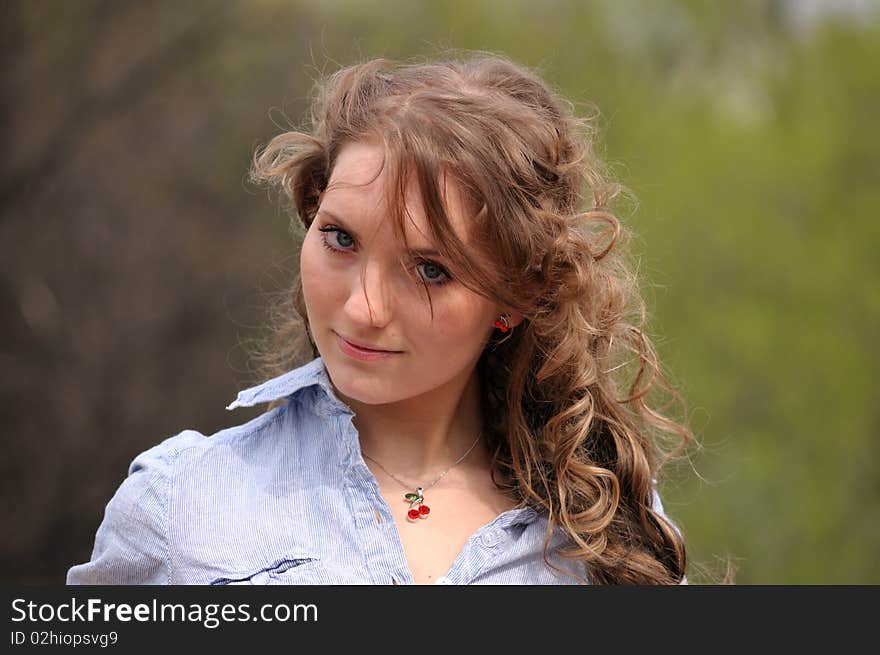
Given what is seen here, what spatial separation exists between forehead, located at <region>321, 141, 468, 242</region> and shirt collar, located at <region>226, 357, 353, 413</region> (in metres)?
0.31

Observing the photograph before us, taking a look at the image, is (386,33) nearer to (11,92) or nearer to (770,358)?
(11,92)

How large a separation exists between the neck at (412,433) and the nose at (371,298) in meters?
0.27

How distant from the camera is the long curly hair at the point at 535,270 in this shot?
6.22 feet

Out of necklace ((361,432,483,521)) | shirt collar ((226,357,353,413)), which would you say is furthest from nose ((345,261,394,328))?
necklace ((361,432,483,521))

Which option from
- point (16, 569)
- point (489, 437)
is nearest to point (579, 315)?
point (489, 437)

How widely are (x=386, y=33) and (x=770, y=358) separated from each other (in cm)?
321

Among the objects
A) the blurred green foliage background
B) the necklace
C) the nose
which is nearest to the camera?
the nose

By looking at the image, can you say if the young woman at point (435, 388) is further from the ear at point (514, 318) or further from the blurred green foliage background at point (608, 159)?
the blurred green foliage background at point (608, 159)

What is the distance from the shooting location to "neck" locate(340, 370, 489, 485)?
2.06 metres

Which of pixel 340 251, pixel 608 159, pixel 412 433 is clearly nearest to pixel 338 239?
pixel 340 251

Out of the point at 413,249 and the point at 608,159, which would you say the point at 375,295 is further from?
the point at 608,159

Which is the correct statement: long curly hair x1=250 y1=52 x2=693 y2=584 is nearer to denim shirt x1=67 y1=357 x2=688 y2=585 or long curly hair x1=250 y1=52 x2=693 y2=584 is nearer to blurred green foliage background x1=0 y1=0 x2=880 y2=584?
denim shirt x1=67 y1=357 x2=688 y2=585

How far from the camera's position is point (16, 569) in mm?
6273

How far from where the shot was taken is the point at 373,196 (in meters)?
1.84
